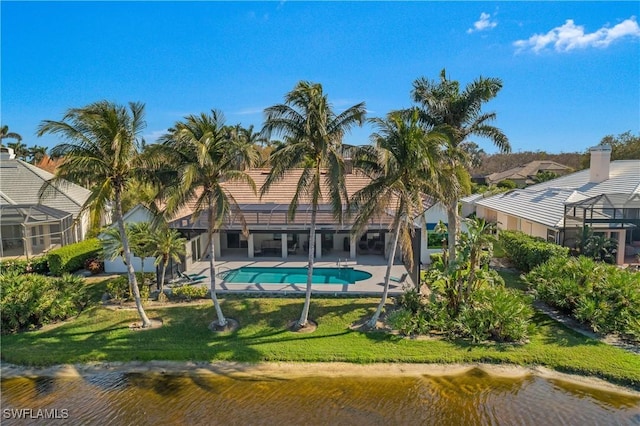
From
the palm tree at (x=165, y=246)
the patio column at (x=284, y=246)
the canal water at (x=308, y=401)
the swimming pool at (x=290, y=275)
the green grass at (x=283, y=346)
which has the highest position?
the palm tree at (x=165, y=246)

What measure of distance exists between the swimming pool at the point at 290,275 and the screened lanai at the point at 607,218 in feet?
42.1

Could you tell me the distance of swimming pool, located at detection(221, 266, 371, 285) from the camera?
20.9 metres

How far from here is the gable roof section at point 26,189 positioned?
28.4 m

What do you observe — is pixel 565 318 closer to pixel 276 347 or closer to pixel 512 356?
pixel 512 356

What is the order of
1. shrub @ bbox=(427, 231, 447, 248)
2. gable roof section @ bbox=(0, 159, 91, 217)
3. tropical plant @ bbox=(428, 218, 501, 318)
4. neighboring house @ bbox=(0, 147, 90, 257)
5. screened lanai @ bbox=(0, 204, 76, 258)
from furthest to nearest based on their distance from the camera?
gable roof section @ bbox=(0, 159, 91, 217) < neighboring house @ bbox=(0, 147, 90, 257) < screened lanai @ bbox=(0, 204, 76, 258) < shrub @ bbox=(427, 231, 447, 248) < tropical plant @ bbox=(428, 218, 501, 318)

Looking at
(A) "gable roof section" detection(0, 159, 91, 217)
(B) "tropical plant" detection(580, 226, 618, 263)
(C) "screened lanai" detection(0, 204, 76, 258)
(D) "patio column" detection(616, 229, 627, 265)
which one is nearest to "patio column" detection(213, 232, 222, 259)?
(C) "screened lanai" detection(0, 204, 76, 258)

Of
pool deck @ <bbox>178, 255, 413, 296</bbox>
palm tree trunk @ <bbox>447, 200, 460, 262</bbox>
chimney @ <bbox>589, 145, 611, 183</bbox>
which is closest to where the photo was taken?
palm tree trunk @ <bbox>447, 200, 460, 262</bbox>

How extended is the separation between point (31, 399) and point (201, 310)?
6.90 meters

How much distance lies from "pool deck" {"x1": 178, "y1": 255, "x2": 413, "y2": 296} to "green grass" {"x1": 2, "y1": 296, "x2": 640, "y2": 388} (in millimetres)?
2401

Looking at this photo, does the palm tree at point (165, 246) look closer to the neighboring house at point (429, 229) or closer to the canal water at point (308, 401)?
the canal water at point (308, 401)

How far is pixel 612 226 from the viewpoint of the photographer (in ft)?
73.2

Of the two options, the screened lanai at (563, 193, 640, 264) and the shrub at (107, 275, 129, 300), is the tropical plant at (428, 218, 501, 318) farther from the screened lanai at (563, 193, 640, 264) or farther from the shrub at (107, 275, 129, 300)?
the shrub at (107, 275, 129, 300)

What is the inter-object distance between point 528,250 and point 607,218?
610cm

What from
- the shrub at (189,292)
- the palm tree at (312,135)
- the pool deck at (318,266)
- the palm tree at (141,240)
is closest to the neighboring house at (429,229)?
the pool deck at (318,266)
